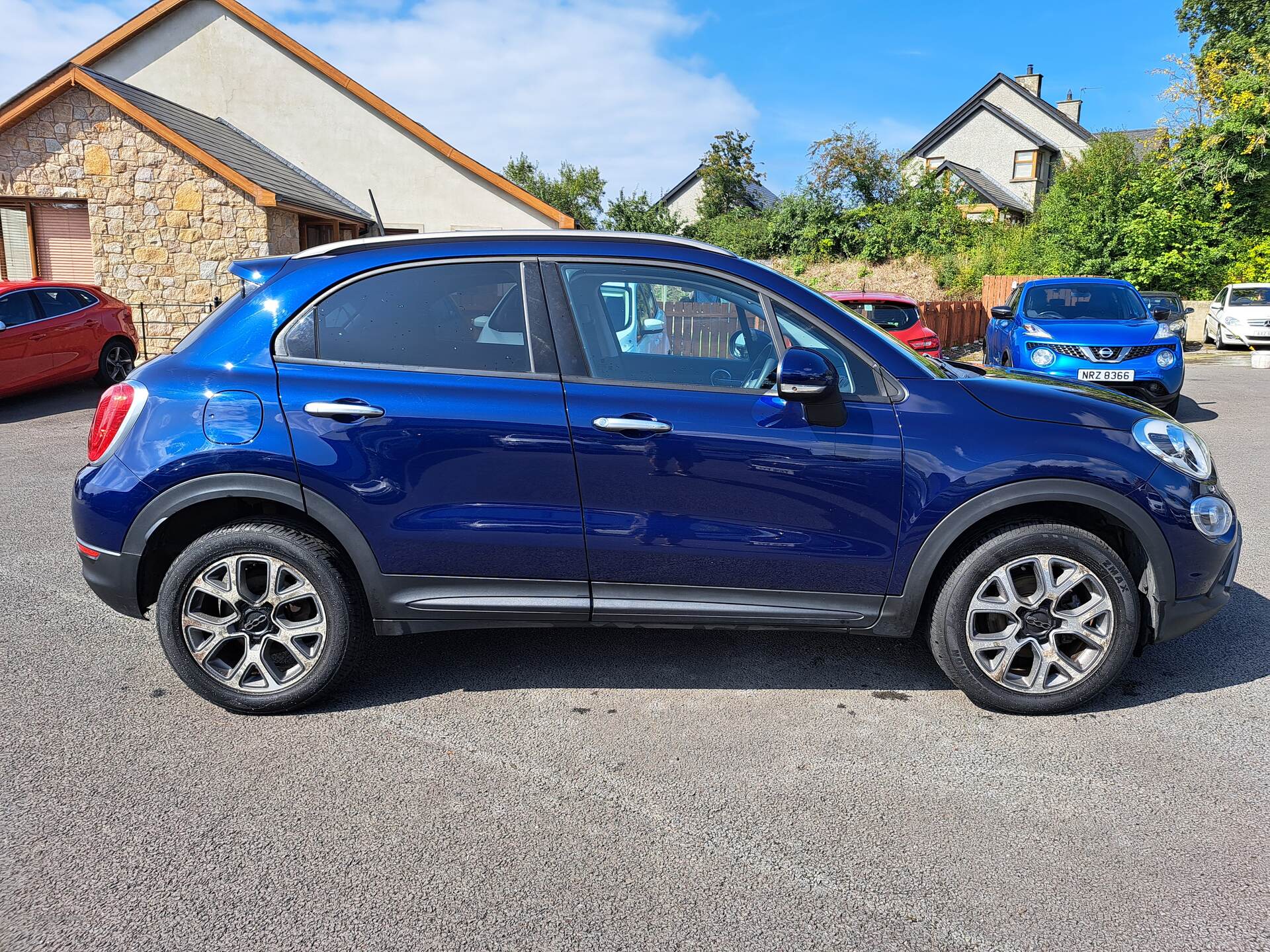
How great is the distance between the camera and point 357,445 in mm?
3436

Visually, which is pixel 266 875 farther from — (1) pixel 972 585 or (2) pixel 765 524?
(1) pixel 972 585

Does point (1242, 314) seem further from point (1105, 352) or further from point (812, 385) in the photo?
point (812, 385)

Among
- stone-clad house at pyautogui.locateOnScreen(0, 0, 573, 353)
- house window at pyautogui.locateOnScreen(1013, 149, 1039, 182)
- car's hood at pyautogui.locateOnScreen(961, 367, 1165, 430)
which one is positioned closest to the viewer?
car's hood at pyautogui.locateOnScreen(961, 367, 1165, 430)

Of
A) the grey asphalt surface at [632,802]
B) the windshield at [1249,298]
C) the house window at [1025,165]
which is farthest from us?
the house window at [1025,165]

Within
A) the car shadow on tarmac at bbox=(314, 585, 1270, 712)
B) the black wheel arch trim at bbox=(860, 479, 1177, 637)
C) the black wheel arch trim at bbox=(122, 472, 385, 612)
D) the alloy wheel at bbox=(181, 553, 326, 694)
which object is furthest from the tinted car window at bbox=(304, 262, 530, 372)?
A: the black wheel arch trim at bbox=(860, 479, 1177, 637)

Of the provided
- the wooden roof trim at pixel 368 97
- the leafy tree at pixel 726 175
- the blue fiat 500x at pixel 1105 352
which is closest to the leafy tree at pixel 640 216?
the leafy tree at pixel 726 175

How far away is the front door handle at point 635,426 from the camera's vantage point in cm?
340

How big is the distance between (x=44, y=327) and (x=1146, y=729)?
43.5 feet

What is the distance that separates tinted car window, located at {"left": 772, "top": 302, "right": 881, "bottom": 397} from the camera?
3496 mm

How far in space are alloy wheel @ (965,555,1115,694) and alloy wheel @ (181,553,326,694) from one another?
2534mm

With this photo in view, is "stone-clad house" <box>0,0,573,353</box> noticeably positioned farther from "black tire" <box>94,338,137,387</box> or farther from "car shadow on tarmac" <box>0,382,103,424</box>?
"car shadow on tarmac" <box>0,382,103,424</box>

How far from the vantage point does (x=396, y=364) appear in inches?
139

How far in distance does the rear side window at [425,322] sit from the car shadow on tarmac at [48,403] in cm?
982

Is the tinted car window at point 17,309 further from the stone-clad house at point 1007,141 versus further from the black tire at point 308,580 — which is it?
the stone-clad house at point 1007,141
